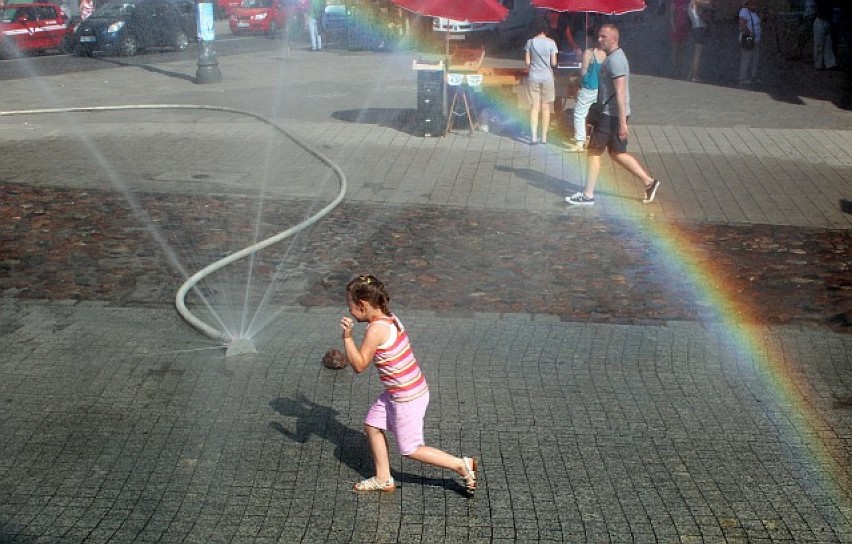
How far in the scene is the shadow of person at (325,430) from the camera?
5.90 m

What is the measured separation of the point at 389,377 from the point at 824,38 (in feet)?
69.8

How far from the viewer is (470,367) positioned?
7184 millimetres

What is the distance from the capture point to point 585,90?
14383 millimetres

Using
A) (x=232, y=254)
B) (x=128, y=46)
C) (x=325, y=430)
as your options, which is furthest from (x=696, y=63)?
(x=325, y=430)

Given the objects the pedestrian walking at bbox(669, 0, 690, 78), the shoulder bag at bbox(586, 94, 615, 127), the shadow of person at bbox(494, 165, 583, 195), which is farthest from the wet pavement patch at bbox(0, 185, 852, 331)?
the pedestrian walking at bbox(669, 0, 690, 78)

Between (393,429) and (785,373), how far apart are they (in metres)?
3.07

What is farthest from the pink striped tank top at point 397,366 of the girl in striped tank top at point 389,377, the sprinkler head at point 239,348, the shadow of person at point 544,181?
the shadow of person at point 544,181

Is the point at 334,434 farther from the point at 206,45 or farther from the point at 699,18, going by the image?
the point at 206,45

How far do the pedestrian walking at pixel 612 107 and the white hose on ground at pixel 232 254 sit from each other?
2.85 meters

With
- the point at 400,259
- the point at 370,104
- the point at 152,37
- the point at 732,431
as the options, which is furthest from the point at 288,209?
the point at 152,37

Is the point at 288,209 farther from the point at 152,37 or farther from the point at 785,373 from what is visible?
the point at 152,37

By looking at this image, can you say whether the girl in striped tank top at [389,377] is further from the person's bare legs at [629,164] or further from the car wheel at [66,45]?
the car wheel at [66,45]

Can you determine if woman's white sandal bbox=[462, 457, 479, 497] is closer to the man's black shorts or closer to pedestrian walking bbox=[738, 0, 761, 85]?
the man's black shorts

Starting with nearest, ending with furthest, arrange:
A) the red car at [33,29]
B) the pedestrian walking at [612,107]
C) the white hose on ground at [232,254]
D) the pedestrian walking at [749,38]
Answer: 1. the white hose on ground at [232,254]
2. the pedestrian walking at [612,107]
3. the pedestrian walking at [749,38]
4. the red car at [33,29]
